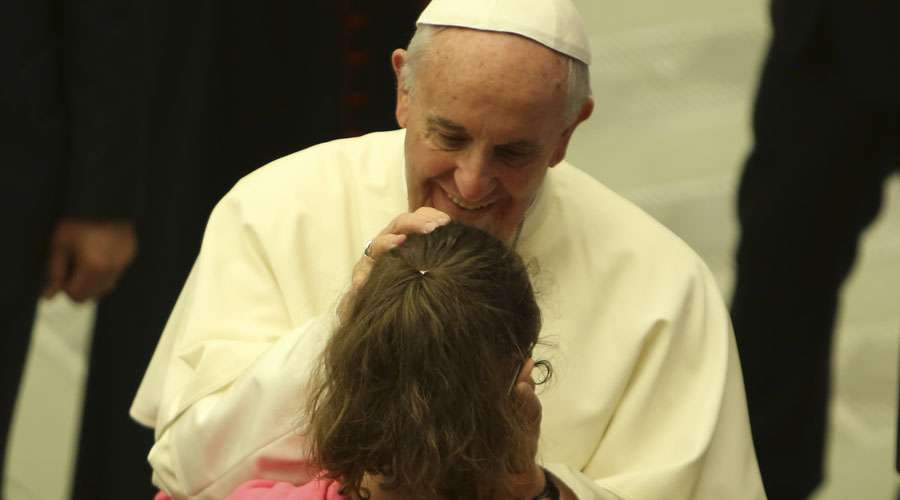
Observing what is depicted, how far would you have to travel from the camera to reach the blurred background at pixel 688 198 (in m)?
5.43

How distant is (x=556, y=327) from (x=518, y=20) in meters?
0.62

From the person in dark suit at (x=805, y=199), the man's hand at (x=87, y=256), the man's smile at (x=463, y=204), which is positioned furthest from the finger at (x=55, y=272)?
the person in dark suit at (x=805, y=199)

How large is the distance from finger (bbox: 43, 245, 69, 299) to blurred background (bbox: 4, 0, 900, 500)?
0.11 ft

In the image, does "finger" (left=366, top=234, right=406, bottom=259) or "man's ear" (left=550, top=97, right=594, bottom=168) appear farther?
"man's ear" (left=550, top=97, right=594, bottom=168)

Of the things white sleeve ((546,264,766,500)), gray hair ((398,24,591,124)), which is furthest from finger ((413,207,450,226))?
white sleeve ((546,264,766,500))

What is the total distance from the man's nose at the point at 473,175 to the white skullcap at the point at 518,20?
0.83 ft

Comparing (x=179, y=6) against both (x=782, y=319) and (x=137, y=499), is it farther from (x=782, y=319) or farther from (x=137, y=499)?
(x=782, y=319)

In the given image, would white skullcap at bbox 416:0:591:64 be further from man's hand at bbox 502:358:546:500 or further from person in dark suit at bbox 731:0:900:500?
person in dark suit at bbox 731:0:900:500

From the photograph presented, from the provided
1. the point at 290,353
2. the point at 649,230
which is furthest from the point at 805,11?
the point at 290,353

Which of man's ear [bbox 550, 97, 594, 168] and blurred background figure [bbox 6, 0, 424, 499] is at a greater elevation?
man's ear [bbox 550, 97, 594, 168]

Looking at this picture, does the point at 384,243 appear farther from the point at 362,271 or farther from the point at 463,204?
the point at 463,204

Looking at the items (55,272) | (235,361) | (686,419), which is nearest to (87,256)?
(55,272)

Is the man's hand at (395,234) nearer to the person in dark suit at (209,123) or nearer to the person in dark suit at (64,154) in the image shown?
the person in dark suit at (64,154)

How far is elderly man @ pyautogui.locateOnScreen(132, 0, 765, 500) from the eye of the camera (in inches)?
141
